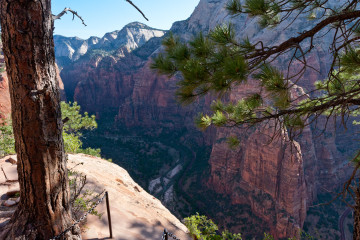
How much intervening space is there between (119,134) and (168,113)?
15.7m

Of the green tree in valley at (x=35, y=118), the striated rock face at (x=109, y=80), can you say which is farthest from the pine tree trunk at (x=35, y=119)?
the striated rock face at (x=109, y=80)

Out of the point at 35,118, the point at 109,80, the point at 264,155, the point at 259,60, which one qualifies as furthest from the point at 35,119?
the point at 109,80

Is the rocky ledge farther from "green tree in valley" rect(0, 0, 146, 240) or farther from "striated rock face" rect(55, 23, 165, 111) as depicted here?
"striated rock face" rect(55, 23, 165, 111)

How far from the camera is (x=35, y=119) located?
235 cm

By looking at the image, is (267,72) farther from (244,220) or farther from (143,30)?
(143,30)

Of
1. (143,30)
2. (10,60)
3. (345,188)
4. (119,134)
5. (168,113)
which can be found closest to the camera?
(10,60)

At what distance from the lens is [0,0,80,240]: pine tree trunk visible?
2.20 meters

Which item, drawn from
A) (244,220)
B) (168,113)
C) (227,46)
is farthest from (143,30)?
(227,46)

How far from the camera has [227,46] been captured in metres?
3.27

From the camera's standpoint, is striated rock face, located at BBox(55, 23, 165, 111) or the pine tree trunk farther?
striated rock face, located at BBox(55, 23, 165, 111)

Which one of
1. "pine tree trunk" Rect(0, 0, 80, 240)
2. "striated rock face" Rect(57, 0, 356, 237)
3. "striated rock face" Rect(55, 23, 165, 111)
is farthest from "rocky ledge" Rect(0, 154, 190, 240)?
"striated rock face" Rect(55, 23, 165, 111)

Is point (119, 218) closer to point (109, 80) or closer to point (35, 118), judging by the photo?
point (35, 118)

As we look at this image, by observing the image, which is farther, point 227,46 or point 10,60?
point 227,46

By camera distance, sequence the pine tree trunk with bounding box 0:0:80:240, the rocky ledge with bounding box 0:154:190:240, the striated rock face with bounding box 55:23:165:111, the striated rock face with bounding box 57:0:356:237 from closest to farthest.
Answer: the pine tree trunk with bounding box 0:0:80:240 < the rocky ledge with bounding box 0:154:190:240 < the striated rock face with bounding box 57:0:356:237 < the striated rock face with bounding box 55:23:165:111
